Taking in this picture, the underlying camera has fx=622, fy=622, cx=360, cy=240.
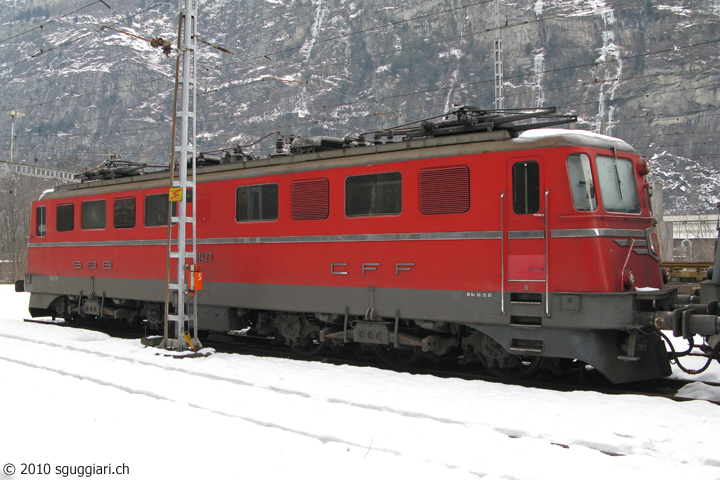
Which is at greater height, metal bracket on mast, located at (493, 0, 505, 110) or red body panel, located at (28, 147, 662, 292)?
metal bracket on mast, located at (493, 0, 505, 110)

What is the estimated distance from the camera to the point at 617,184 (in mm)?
9008

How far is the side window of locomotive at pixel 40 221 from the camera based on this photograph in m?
17.2

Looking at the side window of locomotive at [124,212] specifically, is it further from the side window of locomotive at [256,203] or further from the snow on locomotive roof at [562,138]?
the snow on locomotive roof at [562,138]

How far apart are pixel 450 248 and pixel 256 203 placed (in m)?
4.33

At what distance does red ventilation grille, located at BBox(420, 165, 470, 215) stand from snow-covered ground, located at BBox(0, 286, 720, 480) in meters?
2.57

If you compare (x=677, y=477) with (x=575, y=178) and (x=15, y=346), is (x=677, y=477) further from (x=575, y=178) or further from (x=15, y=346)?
(x=15, y=346)

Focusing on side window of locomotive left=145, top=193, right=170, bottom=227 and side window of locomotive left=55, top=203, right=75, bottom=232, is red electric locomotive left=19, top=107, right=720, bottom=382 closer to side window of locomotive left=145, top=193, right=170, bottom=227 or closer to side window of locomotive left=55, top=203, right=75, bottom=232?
side window of locomotive left=145, top=193, right=170, bottom=227

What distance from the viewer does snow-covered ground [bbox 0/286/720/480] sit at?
5.58 metres

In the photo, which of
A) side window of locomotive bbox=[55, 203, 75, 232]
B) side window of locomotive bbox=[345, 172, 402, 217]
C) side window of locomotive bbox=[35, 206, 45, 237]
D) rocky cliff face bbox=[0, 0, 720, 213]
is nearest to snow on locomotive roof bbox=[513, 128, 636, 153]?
side window of locomotive bbox=[345, 172, 402, 217]

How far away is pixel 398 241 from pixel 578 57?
531 ft

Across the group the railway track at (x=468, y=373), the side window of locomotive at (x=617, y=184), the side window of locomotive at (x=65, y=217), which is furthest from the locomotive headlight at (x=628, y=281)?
the side window of locomotive at (x=65, y=217)

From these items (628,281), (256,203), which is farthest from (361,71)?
(628,281)

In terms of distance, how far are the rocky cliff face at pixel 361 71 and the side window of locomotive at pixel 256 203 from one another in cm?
12270

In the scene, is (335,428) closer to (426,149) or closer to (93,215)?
(426,149)
